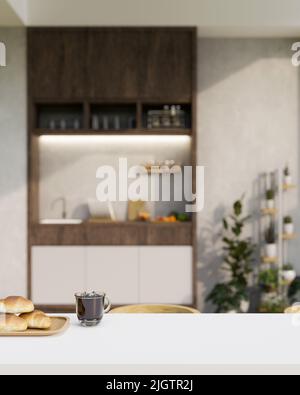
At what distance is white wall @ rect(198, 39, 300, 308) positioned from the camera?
16.3ft

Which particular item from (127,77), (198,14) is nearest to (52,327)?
(127,77)

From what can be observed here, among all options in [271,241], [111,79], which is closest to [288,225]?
[271,241]

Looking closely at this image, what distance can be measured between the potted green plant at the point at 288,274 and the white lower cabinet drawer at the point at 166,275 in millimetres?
880

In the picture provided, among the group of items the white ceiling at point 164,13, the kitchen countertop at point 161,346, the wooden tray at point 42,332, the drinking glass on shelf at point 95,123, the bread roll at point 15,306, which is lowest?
the kitchen countertop at point 161,346

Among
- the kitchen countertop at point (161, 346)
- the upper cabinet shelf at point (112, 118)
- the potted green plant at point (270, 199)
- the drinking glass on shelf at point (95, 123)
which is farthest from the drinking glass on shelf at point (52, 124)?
the kitchen countertop at point (161, 346)

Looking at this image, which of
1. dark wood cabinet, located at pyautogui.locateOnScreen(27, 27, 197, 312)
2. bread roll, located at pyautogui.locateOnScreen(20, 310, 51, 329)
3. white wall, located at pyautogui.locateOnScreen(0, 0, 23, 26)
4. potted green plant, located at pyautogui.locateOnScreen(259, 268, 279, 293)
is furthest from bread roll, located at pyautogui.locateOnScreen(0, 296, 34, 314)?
potted green plant, located at pyautogui.locateOnScreen(259, 268, 279, 293)

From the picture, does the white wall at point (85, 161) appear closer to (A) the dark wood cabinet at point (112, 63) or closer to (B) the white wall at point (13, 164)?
(B) the white wall at point (13, 164)

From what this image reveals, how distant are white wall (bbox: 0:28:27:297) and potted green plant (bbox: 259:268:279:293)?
6.87 ft

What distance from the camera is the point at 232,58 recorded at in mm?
4949

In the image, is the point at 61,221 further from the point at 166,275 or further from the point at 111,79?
the point at 111,79

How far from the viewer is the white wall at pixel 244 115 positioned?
4.95 meters

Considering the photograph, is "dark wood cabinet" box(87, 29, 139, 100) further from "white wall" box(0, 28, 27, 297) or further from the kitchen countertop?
the kitchen countertop

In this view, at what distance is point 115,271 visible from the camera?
4516 millimetres

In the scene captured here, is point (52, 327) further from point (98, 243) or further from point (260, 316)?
point (98, 243)
